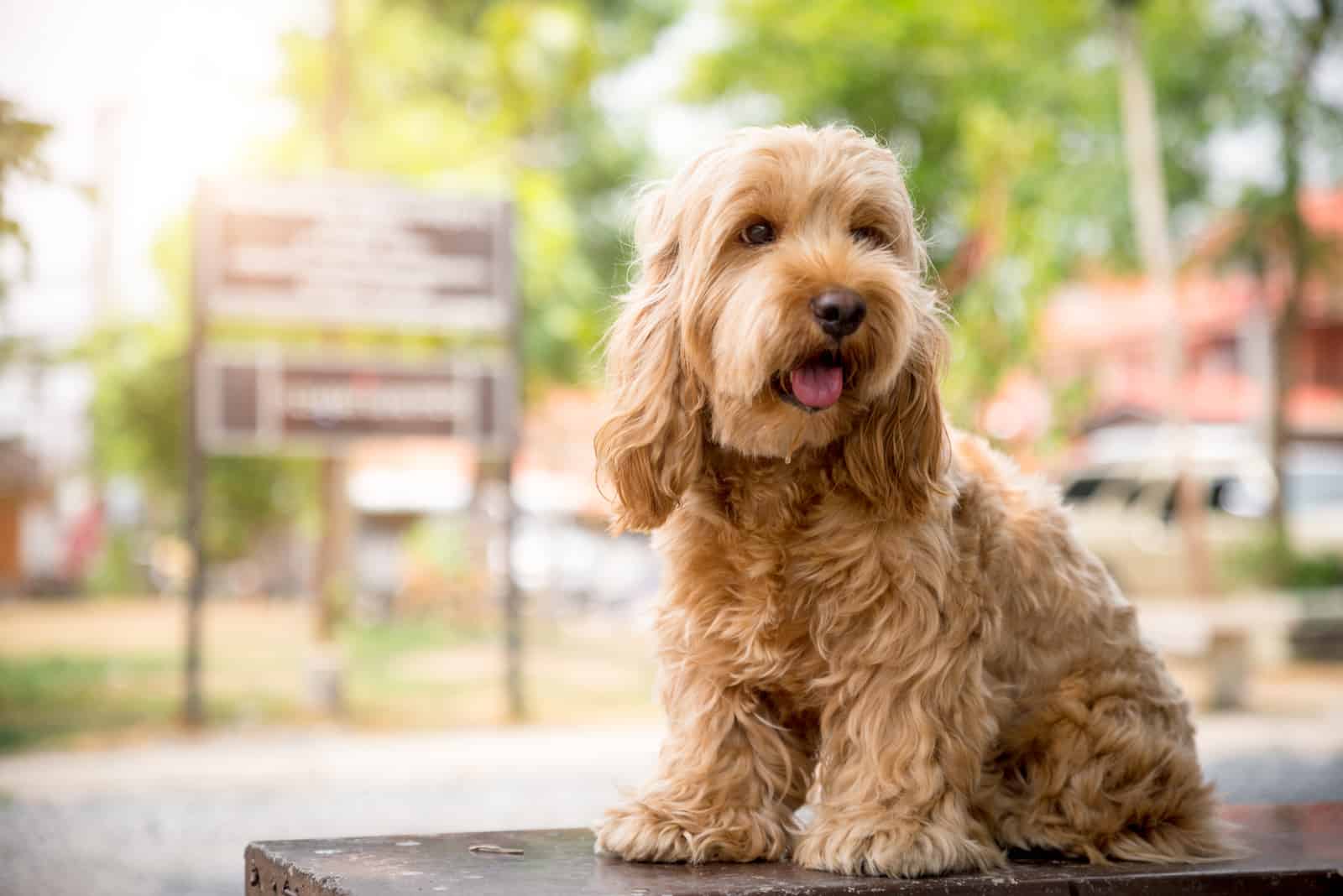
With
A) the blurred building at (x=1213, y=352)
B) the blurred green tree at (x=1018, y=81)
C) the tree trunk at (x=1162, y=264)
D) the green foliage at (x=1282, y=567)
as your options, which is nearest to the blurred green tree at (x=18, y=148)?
the tree trunk at (x=1162, y=264)

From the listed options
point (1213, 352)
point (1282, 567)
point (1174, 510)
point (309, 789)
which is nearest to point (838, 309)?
point (309, 789)

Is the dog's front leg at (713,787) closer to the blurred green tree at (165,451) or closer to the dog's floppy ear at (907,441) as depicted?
the dog's floppy ear at (907,441)

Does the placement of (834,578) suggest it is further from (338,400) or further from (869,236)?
(338,400)

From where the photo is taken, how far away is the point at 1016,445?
43.4ft

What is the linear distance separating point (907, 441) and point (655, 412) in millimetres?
477

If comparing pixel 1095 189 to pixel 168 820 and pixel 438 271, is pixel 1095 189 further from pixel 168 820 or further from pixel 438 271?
pixel 168 820

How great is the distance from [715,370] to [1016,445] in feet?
35.5

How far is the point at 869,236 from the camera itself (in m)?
2.88

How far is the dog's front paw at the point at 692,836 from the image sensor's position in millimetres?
2939

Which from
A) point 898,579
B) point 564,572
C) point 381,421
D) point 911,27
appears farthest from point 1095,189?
point 898,579

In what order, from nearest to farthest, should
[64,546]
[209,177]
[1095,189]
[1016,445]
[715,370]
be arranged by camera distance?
1. [715,370]
2. [209,177]
3. [1016,445]
4. [1095,189]
5. [64,546]

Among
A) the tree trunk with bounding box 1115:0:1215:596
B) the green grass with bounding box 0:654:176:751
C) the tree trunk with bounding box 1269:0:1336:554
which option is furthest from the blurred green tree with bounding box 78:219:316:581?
the tree trunk with bounding box 1269:0:1336:554

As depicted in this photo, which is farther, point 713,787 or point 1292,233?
point 1292,233

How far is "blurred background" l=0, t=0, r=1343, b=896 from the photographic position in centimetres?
987
